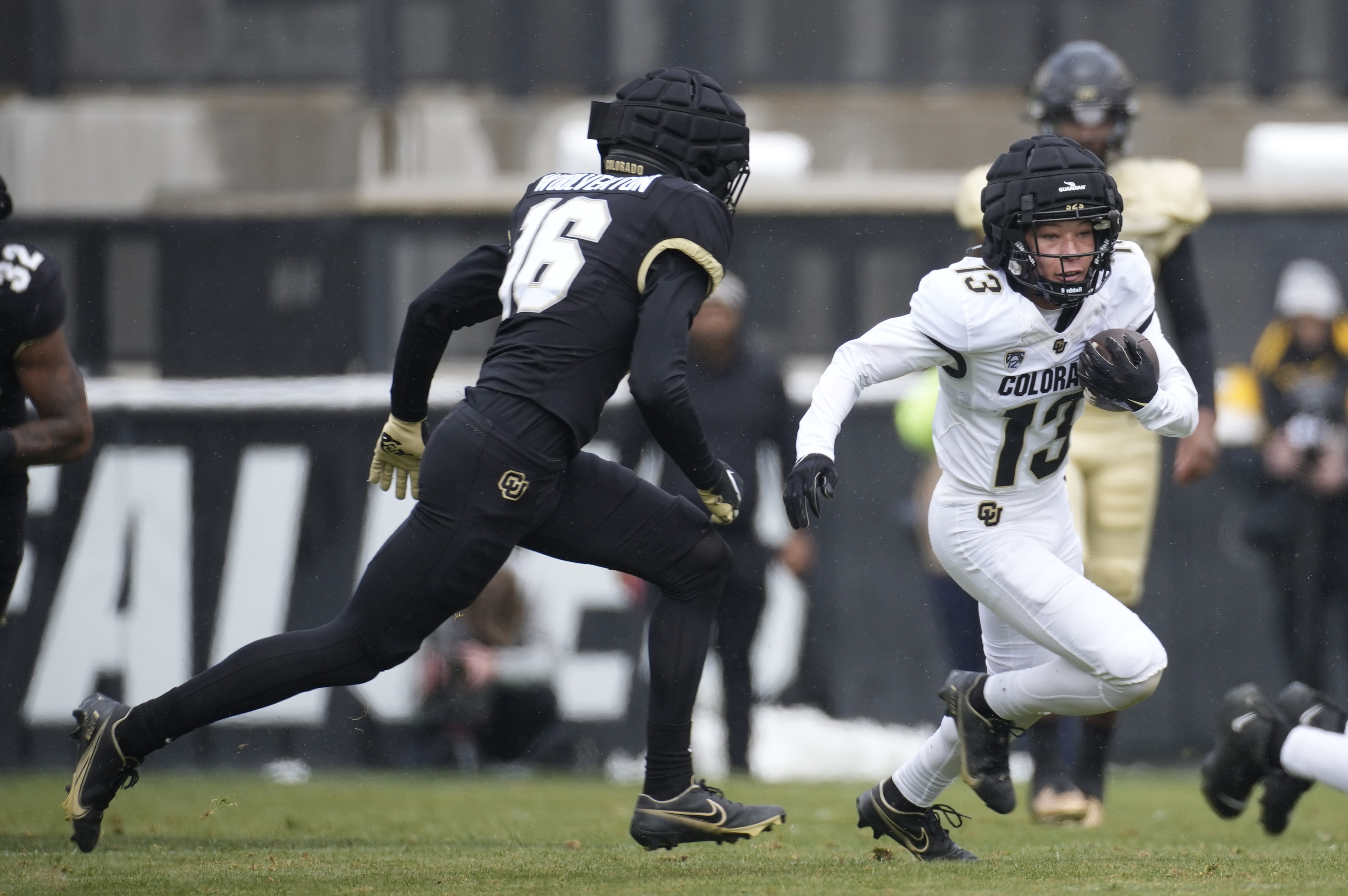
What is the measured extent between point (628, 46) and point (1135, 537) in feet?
10.6

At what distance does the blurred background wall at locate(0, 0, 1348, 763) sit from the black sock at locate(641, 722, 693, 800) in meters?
2.90

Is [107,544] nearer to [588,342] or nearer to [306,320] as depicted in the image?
[306,320]

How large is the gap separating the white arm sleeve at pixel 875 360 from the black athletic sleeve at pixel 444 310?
83 cm

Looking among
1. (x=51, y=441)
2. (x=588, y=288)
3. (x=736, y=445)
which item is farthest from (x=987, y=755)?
(x=736, y=445)

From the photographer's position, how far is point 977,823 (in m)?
5.50

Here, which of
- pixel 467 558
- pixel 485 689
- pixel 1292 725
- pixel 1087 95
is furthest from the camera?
pixel 485 689

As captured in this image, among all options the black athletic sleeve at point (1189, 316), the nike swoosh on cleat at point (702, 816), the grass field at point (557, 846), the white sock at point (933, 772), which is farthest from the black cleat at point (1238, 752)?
the nike swoosh on cleat at point (702, 816)

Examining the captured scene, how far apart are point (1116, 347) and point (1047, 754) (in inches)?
77.8

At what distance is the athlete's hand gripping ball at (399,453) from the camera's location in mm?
4473

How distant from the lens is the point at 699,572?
4.20 metres

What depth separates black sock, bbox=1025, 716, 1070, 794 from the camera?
17.9 feet

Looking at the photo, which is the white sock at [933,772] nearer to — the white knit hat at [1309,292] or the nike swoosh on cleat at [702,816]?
the nike swoosh on cleat at [702,816]

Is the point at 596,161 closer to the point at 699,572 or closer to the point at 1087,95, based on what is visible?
the point at 1087,95

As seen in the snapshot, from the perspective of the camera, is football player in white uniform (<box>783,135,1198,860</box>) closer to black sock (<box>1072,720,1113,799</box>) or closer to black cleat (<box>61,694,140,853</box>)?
black sock (<box>1072,720,1113,799</box>)
